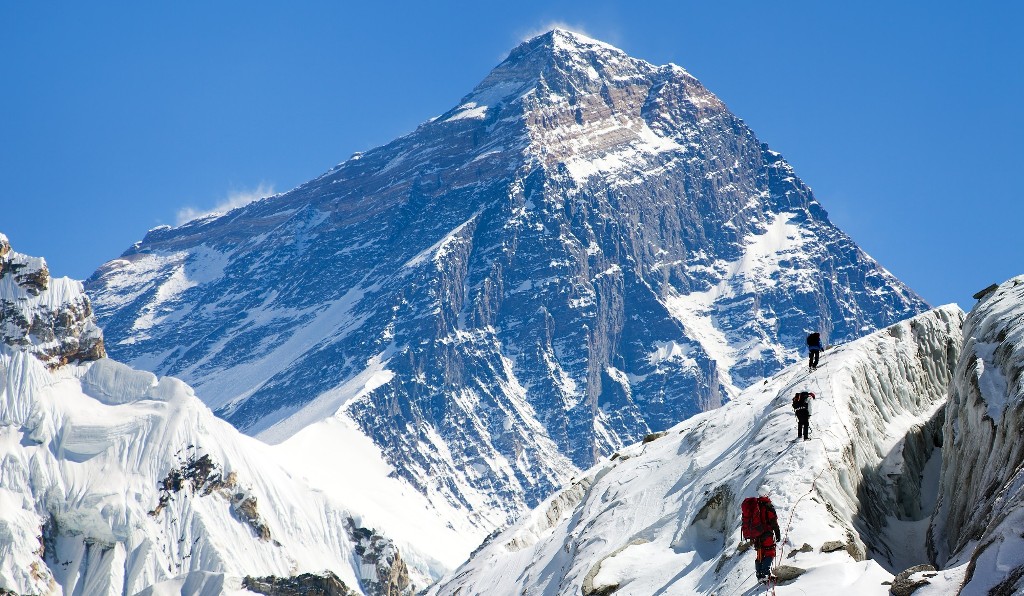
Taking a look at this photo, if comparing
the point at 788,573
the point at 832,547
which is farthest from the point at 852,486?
the point at 788,573

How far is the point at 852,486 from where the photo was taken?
43.1 meters

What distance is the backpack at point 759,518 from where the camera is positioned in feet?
109

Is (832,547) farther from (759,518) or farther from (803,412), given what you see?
(803,412)

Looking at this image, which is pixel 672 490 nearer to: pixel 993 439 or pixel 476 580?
pixel 993 439

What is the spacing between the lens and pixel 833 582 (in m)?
32.7

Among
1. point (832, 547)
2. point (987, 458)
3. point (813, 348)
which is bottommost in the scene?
point (987, 458)

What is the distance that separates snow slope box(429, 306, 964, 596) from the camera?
37.8m

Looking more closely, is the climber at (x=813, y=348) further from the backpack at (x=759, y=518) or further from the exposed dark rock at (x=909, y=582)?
the exposed dark rock at (x=909, y=582)

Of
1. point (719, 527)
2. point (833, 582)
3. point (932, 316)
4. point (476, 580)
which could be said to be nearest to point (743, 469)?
point (719, 527)

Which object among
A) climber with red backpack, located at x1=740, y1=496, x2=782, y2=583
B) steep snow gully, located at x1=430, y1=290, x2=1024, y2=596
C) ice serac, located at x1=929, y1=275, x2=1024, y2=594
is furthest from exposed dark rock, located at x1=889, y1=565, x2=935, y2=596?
climber with red backpack, located at x1=740, y1=496, x2=782, y2=583

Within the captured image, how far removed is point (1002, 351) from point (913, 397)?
11.7 metres

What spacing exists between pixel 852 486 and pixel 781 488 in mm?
3908

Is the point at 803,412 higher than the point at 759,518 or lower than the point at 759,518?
higher

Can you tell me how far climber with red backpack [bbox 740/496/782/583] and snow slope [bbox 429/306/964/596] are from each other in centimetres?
76
